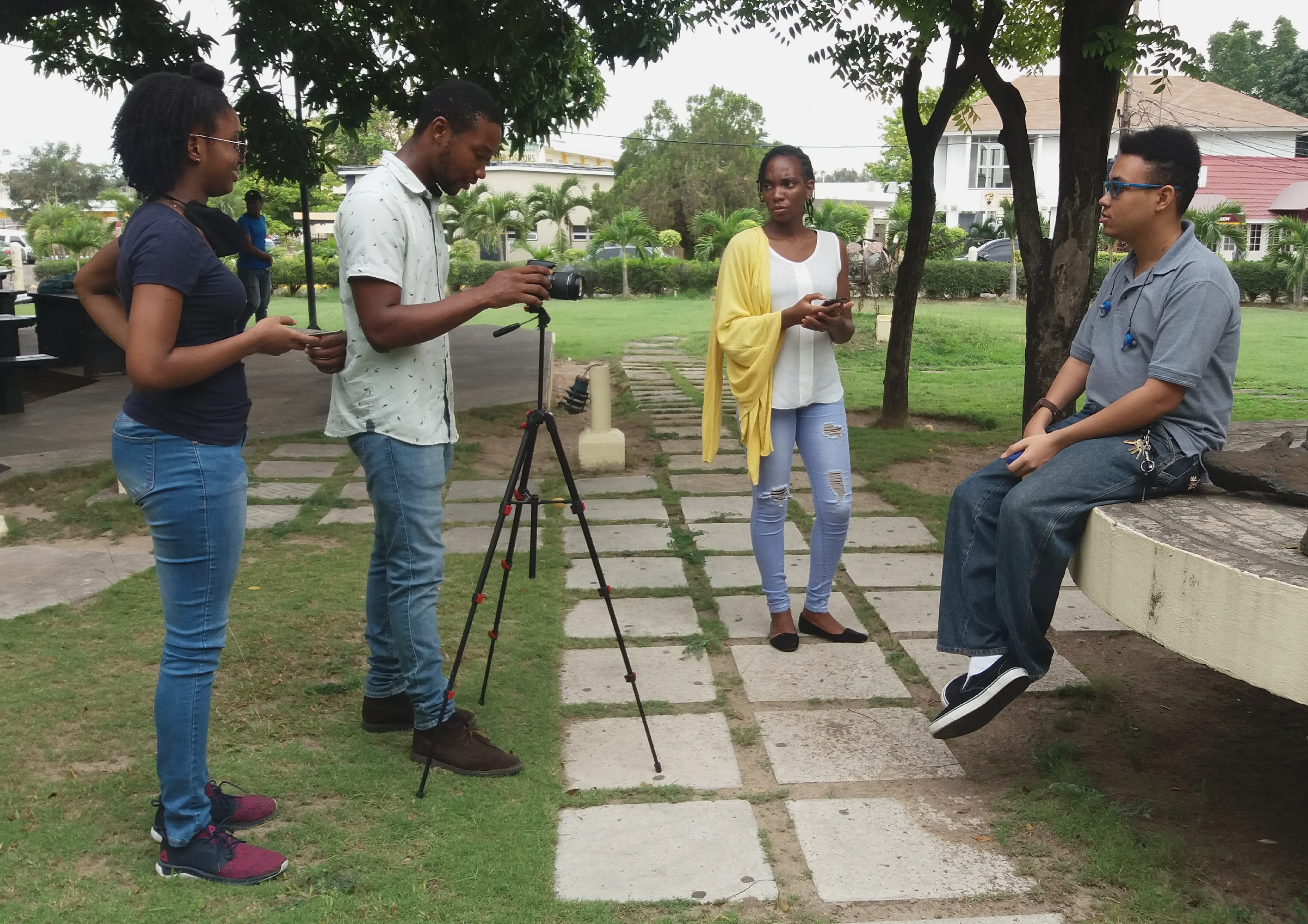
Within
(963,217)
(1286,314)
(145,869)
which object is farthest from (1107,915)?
(963,217)

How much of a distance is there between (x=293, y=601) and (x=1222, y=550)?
3.59m

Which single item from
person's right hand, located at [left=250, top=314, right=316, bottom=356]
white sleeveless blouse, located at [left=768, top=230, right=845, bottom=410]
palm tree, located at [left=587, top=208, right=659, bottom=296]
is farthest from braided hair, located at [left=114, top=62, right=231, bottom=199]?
palm tree, located at [left=587, top=208, right=659, bottom=296]

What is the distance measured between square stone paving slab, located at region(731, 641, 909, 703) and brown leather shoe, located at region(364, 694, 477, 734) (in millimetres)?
1069

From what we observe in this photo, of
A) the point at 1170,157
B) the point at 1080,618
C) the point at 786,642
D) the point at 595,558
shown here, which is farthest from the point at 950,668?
the point at 1170,157

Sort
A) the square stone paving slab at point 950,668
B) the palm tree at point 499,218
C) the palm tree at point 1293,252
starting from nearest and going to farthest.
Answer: the square stone paving slab at point 950,668 → the palm tree at point 1293,252 → the palm tree at point 499,218

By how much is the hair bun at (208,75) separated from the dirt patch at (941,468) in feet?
16.4

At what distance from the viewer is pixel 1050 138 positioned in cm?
4275

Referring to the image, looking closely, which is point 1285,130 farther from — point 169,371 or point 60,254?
point 169,371

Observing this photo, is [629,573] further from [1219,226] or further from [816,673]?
[1219,226]

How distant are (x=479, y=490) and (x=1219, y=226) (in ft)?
88.1

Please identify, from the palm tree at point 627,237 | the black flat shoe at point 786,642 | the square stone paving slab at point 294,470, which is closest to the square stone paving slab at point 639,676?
the black flat shoe at point 786,642

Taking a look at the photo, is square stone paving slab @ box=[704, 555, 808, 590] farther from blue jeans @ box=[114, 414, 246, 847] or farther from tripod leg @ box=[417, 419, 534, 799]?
blue jeans @ box=[114, 414, 246, 847]

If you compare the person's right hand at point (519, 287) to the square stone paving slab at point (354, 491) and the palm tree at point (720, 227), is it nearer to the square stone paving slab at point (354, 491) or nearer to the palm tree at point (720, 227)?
the square stone paving slab at point (354, 491)

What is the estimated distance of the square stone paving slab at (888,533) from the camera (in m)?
5.87
